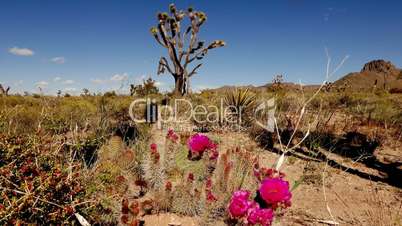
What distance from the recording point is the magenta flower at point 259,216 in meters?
1.89

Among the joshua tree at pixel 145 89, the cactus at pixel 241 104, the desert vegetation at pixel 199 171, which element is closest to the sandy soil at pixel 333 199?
the desert vegetation at pixel 199 171

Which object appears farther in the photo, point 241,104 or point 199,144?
point 241,104

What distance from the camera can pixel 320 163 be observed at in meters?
5.76

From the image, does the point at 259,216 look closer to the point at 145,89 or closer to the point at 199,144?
the point at 199,144

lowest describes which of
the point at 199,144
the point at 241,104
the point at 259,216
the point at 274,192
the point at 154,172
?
the point at 154,172

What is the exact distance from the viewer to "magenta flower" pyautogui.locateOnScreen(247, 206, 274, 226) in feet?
6.20

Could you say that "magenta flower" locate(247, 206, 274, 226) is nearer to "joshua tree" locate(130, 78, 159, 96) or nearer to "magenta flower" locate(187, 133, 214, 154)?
"magenta flower" locate(187, 133, 214, 154)

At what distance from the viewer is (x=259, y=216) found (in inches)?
74.4

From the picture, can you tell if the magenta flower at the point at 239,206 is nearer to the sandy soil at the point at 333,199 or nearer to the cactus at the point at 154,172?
→ the sandy soil at the point at 333,199

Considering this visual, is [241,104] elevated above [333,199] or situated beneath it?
elevated above

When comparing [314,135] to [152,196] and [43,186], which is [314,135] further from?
[43,186]
